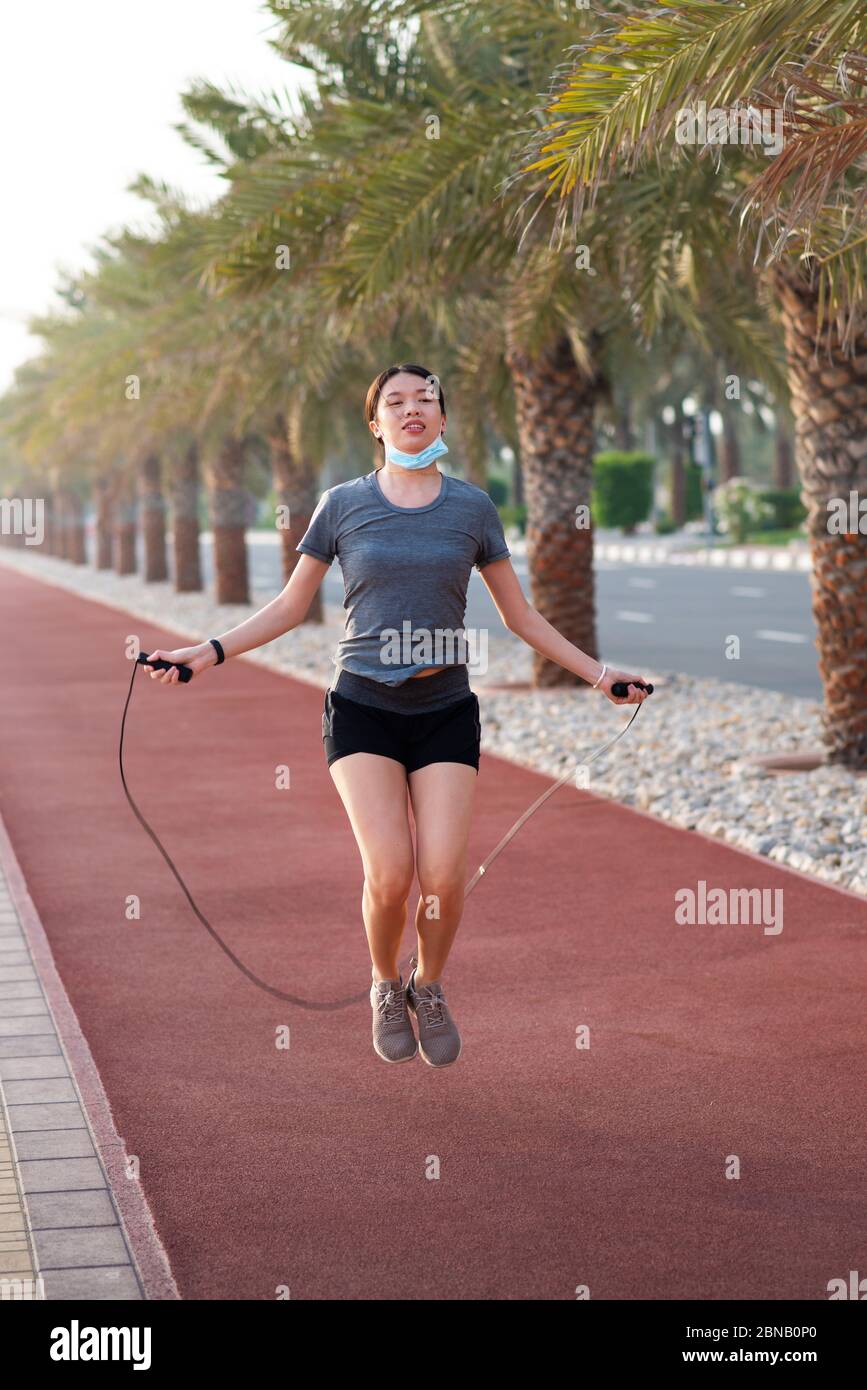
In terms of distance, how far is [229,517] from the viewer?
104ft

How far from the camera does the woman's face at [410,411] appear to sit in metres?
5.15

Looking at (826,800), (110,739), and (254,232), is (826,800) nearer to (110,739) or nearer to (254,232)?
(254,232)

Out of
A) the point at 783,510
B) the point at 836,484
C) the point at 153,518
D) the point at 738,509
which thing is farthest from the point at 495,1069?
the point at 783,510

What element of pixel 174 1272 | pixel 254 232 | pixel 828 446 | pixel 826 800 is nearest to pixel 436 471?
pixel 174 1272

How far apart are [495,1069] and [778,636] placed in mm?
17827

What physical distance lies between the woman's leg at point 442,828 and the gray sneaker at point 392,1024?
28cm

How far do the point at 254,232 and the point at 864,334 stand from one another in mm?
4129

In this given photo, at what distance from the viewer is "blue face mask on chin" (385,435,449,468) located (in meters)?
5.12

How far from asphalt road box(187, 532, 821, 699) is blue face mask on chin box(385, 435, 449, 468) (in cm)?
1196

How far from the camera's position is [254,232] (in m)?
12.6

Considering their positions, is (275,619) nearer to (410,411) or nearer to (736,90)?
(410,411)

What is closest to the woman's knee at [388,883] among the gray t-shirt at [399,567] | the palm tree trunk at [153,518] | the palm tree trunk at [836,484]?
the gray t-shirt at [399,567]
